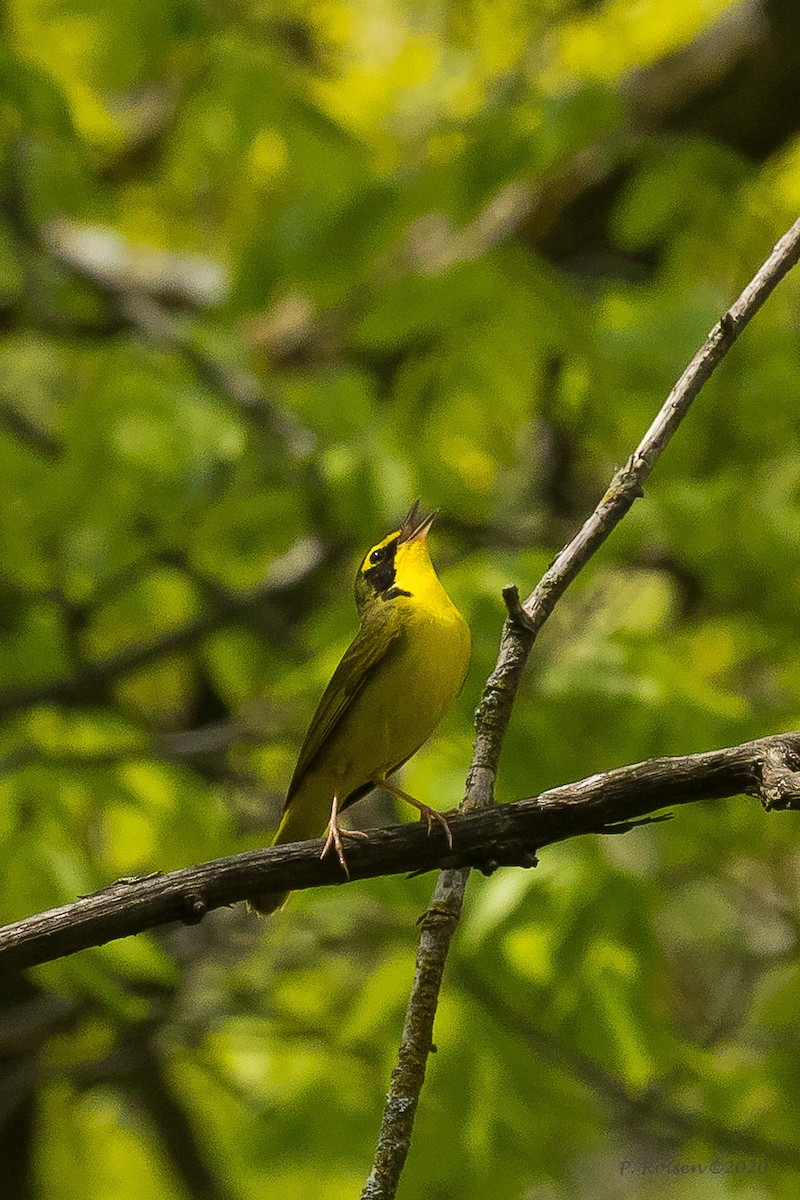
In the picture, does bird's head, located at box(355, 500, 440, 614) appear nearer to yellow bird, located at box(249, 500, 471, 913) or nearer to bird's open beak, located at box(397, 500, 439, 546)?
bird's open beak, located at box(397, 500, 439, 546)

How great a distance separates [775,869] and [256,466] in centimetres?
566

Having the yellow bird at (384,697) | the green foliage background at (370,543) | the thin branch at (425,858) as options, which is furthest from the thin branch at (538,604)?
the green foliage background at (370,543)

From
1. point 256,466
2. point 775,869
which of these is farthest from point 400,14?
point 775,869

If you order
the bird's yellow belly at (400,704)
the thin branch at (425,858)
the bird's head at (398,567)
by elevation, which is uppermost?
the bird's head at (398,567)

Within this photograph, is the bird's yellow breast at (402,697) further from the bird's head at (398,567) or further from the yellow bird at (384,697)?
the bird's head at (398,567)

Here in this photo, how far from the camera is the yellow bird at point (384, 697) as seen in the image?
3.97 metres

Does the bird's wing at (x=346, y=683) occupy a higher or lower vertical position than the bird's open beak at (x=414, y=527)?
lower

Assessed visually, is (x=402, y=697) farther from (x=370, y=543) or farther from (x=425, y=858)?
(x=370, y=543)

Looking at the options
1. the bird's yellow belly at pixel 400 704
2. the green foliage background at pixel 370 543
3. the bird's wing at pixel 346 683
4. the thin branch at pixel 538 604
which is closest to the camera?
the thin branch at pixel 538 604

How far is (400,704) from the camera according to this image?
13.1 ft

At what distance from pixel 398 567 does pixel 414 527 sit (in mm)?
336

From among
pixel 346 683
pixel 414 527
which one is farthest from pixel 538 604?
pixel 414 527

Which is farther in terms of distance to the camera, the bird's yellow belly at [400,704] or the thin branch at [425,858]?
the bird's yellow belly at [400,704]

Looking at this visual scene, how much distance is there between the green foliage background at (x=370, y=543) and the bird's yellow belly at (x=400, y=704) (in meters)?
0.33
